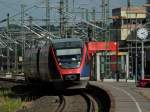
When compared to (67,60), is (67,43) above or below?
above

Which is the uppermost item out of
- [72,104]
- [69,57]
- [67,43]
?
[67,43]

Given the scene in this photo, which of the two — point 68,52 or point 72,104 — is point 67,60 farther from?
point 72,104

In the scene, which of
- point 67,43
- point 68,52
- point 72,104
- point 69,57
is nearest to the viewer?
point 72,104

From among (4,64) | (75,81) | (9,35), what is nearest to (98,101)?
(75,81)

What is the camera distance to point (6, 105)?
31.7 metres

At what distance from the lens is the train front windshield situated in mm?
39562

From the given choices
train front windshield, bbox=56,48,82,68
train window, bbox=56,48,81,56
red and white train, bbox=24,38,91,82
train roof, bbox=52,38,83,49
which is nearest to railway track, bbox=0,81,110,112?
red and white train, bbox=24,38,91,82

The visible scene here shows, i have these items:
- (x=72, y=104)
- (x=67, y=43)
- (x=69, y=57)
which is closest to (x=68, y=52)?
(x=69, y=57)

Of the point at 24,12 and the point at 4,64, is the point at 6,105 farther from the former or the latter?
the point at 4,64

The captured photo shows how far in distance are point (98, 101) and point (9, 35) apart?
6754 centimetres

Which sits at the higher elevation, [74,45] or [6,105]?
[74,45]

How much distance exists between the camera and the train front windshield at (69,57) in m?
39.6

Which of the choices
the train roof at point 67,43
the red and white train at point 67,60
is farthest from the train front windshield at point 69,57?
the train roof at point 67,43

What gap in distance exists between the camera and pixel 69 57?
131ft
